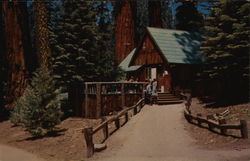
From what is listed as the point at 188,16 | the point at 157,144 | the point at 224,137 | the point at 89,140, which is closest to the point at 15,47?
the point at 89,140

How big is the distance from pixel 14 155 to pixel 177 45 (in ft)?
62.4

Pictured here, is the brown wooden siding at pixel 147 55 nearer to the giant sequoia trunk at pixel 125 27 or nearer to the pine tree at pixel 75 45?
the giant sequoia trunk at pixel 125 27

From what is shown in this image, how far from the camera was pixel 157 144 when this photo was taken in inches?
523

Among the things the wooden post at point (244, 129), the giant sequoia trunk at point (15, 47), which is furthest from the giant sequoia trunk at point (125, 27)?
the wooden post at point (244, 129)

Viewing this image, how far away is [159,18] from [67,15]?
16.5 meters

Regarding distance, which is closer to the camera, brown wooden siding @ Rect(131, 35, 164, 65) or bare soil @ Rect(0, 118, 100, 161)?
bare soil @ Rect(0, 118, 100, 161)

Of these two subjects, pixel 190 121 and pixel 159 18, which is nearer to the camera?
pixel 190 121

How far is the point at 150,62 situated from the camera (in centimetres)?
2948

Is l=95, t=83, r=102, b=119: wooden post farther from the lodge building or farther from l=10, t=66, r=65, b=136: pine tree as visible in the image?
the lodge building

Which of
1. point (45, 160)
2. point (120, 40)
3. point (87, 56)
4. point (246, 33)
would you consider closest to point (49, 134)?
point (45, 160)

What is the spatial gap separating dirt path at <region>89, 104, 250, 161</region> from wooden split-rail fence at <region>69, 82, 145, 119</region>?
2.81m

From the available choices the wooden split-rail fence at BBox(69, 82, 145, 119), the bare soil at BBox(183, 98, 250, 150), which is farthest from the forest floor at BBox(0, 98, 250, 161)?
the wooden split-rail fence at BBox(69, 82, 145, 119)

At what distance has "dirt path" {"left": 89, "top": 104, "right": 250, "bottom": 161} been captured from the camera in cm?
1074

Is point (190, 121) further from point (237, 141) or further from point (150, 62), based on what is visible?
point (150, 62)
